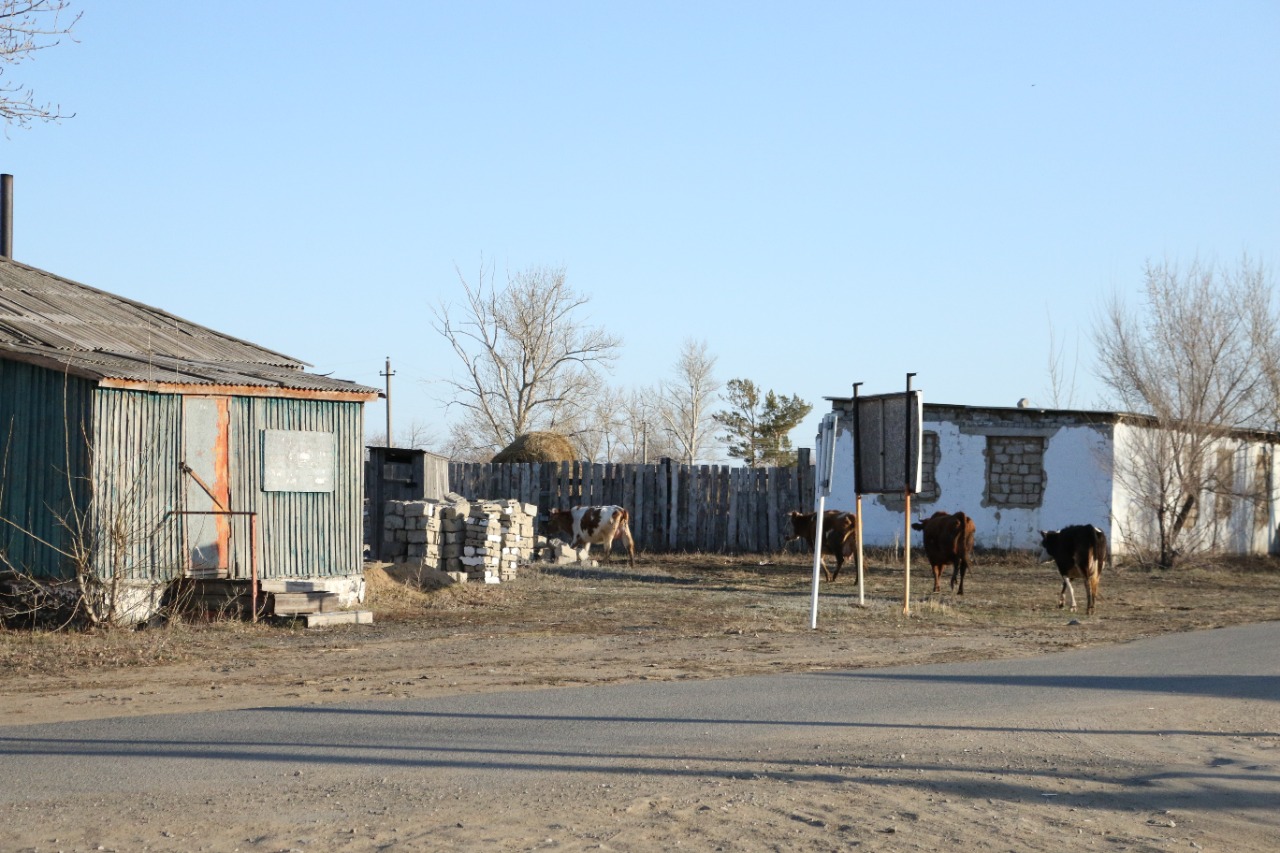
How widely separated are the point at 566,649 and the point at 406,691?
3450 millimetres

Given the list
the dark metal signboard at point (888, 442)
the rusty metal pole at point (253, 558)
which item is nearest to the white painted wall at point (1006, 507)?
the dark metal signboard at point (888, 442)

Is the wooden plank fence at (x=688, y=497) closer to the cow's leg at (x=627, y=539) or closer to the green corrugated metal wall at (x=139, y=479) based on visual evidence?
the cow's leg at (x=627, y=539)

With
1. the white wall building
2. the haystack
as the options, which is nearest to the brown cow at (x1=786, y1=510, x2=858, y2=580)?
the white wall building

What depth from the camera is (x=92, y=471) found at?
1552cm

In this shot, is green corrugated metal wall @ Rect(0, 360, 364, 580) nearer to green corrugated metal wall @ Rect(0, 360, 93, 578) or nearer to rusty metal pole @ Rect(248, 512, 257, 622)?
green corrugated metal wall @ Rect(0, 360, 93, 578)

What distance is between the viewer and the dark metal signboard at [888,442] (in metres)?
18.0

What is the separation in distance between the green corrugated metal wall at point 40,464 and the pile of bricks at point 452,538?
663 centimetres

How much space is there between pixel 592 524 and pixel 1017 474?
929 cm

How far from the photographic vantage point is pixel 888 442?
18.5 metres

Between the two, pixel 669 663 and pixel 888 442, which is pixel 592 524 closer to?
pixel 888 442

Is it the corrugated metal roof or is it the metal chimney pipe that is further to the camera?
the metal chimney pipe

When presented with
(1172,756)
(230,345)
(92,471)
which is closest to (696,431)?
(230,345)

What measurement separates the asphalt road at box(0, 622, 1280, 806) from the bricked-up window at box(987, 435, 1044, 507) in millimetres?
16919

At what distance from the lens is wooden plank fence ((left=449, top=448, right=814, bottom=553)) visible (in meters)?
30.6
